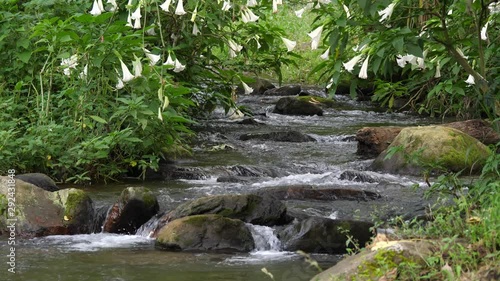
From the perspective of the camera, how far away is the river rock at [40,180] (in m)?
8.27

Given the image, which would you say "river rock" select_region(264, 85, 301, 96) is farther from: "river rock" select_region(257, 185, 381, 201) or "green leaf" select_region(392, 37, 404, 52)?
"green leaf" select_region(392, 37, 404, 52)

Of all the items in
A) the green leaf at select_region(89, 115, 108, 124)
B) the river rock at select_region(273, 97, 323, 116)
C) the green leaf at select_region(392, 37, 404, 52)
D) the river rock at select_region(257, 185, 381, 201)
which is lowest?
the river rock at select_region(257, 185, 381, 201)

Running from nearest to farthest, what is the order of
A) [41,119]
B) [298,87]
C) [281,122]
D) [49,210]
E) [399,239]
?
[399,239]
[49,210]
[41,119]
[281,122]
[298,87]

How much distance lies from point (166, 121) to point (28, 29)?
1854mm

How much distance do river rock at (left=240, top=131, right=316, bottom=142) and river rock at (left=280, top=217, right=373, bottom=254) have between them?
5631 mm

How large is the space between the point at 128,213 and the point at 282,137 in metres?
5.29

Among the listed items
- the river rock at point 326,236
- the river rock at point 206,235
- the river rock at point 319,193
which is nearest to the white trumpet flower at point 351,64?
the river rock at point 326,236

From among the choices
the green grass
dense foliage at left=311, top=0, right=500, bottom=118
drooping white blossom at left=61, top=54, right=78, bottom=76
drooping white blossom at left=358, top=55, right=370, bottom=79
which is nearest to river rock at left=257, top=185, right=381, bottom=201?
drooping white blossom at left=61, top=54, right=78, bottom=76

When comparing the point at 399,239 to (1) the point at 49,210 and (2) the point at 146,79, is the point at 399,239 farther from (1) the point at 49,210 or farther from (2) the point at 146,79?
(2) the point at 146,79

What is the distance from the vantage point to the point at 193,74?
38.5 feet

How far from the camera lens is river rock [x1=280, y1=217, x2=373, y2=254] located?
6.79 meters

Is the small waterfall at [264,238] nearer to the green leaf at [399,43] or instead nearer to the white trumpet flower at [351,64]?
the white trumpet flower at [351,64]

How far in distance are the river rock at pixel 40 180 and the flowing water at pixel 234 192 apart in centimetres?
46

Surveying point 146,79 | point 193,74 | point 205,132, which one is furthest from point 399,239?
point 205,132
